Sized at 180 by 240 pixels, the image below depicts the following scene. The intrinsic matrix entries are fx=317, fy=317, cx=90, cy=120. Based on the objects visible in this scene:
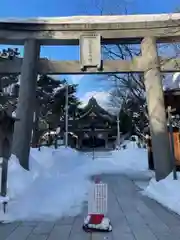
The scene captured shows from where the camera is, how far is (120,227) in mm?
5621

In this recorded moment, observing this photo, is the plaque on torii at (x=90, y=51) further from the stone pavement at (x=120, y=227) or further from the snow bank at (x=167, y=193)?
the stone pavement at (x=120, y=227)

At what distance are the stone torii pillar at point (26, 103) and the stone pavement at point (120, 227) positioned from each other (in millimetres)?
6099

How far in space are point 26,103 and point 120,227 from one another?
27.9 ft

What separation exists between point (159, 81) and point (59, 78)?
998 inches

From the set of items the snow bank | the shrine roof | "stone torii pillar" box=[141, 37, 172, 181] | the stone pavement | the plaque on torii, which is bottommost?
the stone pavement

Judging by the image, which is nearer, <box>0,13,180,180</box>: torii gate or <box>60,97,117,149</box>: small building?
<box>0,13,180,180</box>: torii gate

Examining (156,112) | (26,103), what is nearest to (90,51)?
(26,103)

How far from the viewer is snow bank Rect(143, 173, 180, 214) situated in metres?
7.50

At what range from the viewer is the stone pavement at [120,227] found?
4.99 metres

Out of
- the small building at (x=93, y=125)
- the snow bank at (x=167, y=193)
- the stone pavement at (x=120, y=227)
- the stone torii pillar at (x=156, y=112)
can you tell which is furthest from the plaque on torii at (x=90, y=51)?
the small building at (x=93, y=125)

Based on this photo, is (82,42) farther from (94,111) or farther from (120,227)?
(94,111)

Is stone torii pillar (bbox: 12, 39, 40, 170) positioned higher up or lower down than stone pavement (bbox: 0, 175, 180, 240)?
higher up

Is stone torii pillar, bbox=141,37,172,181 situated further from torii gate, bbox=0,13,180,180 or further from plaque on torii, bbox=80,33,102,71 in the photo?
plaque on torii, bbox=80,33,102,71

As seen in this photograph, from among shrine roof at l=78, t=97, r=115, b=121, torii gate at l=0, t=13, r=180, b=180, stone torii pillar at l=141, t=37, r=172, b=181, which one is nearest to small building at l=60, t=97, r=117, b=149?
shrine roof at l=78, t=97, r=115, b=121
